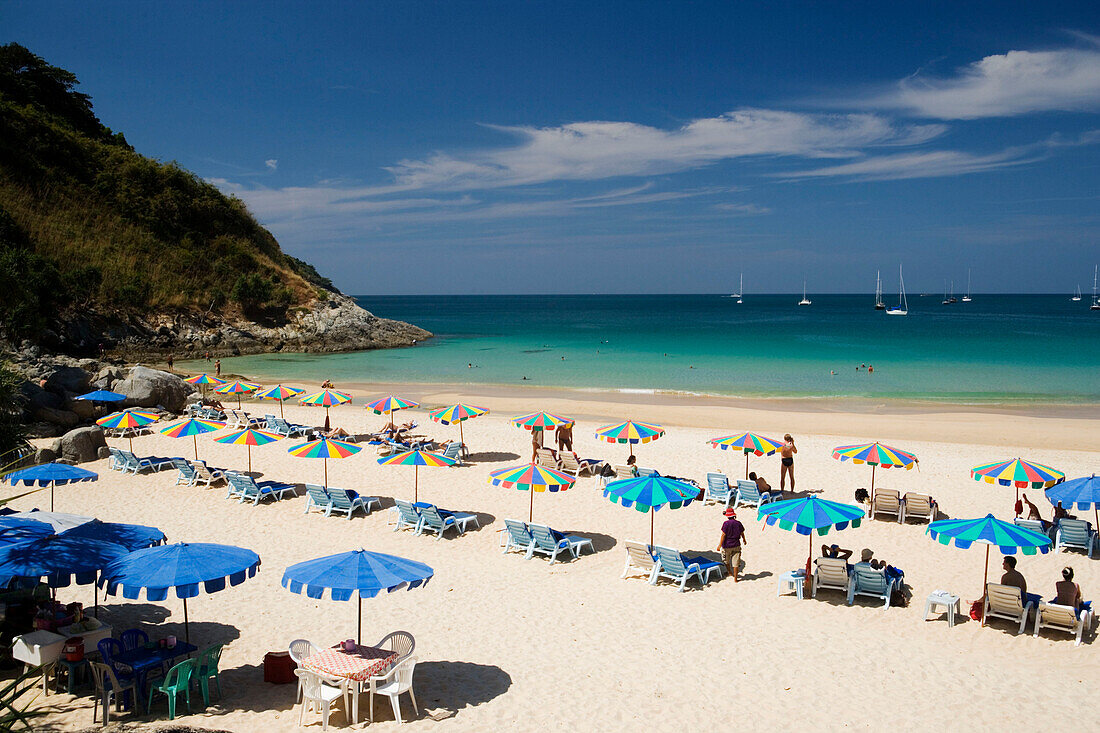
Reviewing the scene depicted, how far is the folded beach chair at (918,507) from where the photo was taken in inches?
497

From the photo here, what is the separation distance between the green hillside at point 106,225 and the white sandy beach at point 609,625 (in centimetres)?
3636

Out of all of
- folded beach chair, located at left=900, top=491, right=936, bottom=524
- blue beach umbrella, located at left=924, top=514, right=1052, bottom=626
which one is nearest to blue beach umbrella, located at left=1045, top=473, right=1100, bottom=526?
folded beach chair, located at left=900, top=491, right=936, bottom=524

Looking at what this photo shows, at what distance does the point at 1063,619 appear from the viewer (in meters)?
8.34

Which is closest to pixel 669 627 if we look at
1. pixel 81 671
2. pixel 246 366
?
pixel 81 671

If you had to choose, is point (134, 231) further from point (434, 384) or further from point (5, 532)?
point (5, 532)

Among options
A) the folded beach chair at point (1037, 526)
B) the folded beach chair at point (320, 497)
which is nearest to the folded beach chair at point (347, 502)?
the folded beach chair at point (320, 497)

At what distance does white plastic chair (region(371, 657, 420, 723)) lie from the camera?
636cm

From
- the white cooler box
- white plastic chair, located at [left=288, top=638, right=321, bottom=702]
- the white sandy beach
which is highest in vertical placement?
white plastic chair, located at [left=288, top=638, right=321, bottom=702]

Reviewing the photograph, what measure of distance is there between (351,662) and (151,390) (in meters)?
20.6

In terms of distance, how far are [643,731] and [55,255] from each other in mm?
53820

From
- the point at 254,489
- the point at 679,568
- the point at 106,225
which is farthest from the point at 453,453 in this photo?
the point at 106,225

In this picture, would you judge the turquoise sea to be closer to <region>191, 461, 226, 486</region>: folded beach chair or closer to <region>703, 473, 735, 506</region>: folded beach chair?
<region>703, 473, 735, 506</region>: folded beach chair

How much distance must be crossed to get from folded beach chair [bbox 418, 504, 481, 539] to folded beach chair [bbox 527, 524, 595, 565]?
64.2 inches

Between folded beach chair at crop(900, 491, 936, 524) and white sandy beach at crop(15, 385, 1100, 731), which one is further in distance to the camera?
folded beach chair at crop(900, 491, 936, 524)
